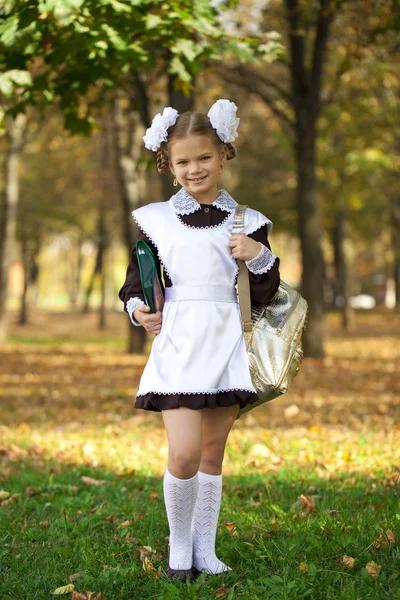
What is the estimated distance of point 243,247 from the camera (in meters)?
3.41

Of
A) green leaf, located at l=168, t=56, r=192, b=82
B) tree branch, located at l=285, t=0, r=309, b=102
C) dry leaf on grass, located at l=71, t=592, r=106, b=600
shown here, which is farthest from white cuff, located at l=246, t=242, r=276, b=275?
tree branch, located at l=285, t=0, r=309, b=102

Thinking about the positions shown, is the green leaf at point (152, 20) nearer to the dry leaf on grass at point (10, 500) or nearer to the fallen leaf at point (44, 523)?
the dry leaf on grass at point (10, 500)

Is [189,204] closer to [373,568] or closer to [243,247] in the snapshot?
[243,247]

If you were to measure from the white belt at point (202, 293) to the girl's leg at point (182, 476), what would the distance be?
50cm

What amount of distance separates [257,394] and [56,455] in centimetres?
333

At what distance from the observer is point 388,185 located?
76.2ft

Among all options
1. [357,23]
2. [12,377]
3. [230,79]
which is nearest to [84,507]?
[357,23]

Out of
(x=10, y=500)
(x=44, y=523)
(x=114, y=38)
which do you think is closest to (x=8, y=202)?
(x=114, y=38)

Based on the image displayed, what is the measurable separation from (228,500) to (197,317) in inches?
73.4

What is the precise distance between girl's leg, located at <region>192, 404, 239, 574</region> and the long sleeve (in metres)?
0.53

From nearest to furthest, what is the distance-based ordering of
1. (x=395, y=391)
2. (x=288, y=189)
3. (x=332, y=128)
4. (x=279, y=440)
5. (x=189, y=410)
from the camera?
(x=189, y=410), (x=279, y=440), (x=395, y=391), (x=332, y=128), (x=288, y=189)

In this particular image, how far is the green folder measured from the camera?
11.3ft

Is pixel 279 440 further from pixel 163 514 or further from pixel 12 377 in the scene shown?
pixel 12 377

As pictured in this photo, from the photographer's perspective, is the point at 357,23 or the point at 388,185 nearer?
the point at 357,23
